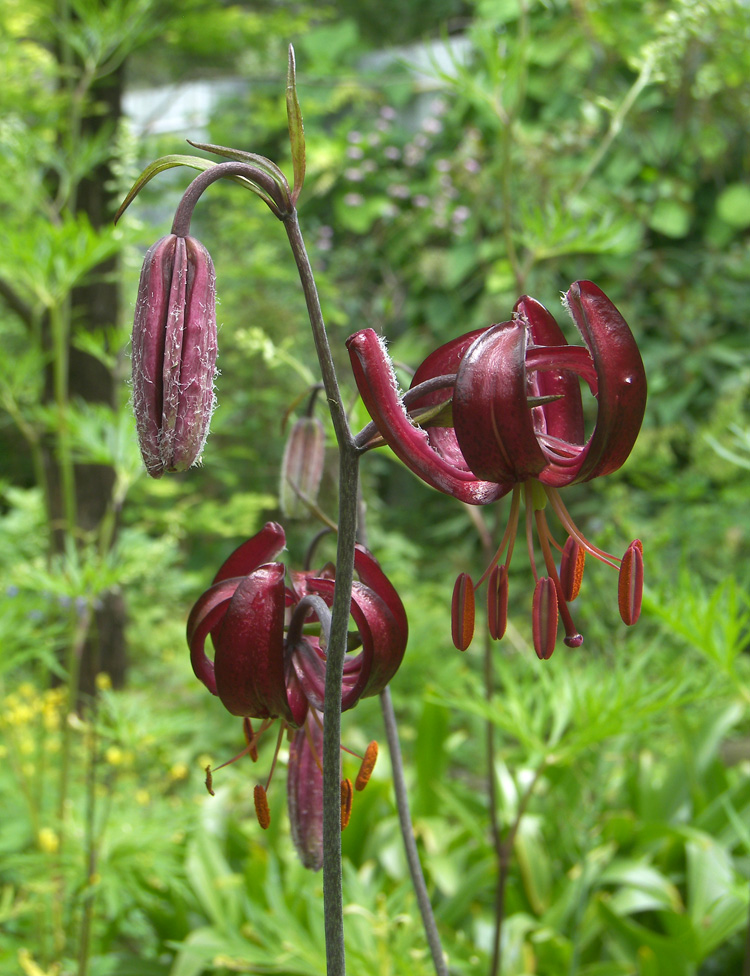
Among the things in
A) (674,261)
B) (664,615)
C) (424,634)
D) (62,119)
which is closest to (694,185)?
(674,261)

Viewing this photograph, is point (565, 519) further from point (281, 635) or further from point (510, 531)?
point (281, 635)

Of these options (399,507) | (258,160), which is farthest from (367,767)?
(399,507)

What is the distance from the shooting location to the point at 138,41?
2.51m

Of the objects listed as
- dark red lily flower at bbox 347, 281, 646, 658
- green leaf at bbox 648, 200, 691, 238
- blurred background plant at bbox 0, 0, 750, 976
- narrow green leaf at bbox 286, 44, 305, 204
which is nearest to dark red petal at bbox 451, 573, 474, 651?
dark red lily flower at bbox 347, 281, 646, 658

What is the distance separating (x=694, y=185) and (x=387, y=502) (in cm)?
248

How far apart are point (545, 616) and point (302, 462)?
37 cm

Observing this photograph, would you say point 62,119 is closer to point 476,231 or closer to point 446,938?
point 476,231

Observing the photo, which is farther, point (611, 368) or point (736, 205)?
point (736, 205)

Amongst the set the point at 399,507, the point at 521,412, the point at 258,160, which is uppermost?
the point at 399,507

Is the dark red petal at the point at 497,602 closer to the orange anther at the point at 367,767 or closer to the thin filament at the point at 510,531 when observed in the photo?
the thin filament at the point at 510,531

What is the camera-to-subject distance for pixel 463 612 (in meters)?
0.55

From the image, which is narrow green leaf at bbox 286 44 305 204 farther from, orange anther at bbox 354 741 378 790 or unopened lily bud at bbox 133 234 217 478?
orange anther at bbox 354 741 378 790

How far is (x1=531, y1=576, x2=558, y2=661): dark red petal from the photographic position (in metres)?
0.56

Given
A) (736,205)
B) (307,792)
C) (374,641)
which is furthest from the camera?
(736,205)
